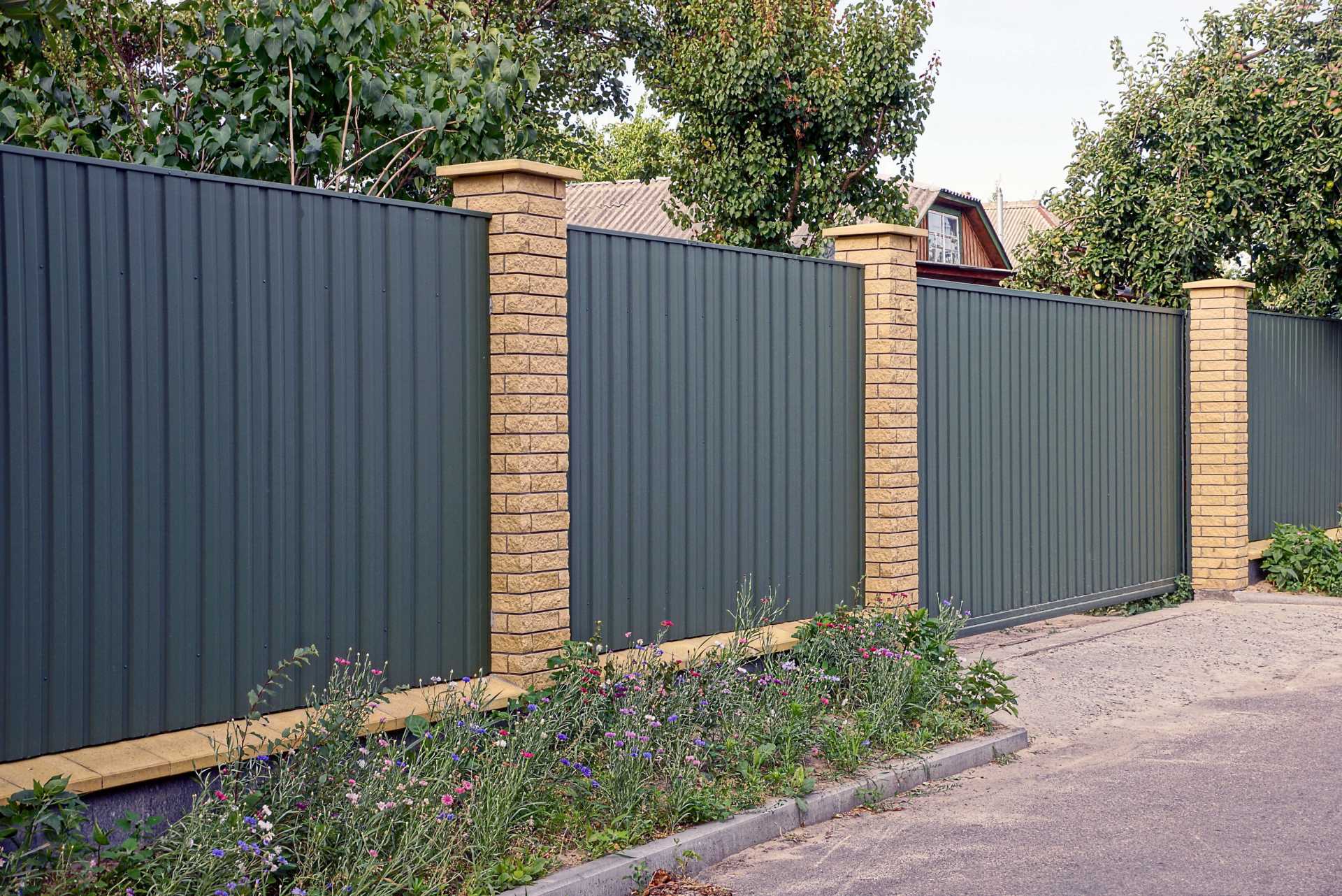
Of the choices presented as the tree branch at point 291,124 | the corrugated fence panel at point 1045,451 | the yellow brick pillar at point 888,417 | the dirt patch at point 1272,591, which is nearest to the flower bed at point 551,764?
the yellow brick pillar at point 888,417

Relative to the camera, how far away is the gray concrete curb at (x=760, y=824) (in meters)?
5.05

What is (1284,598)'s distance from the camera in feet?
41.0

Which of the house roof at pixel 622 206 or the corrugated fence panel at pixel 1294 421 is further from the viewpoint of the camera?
the house roof at pixel 622 206

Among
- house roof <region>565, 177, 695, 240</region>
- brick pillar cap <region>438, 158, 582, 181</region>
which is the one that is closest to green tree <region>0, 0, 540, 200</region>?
brick pillar cap <region>438, 158, 582, 181</region>

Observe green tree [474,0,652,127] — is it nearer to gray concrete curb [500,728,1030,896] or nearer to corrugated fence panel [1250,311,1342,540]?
corrugated fence panel [1250,311,1342,540]

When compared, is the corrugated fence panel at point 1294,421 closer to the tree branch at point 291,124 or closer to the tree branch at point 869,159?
the tree branch at point 869,159

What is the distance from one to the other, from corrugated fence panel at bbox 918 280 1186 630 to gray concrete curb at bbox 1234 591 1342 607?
625 mm

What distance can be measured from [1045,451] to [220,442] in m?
6.97

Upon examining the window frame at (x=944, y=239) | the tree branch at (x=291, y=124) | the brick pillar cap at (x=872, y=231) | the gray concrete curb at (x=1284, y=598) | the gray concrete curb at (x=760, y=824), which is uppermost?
the window frame at (x=944, y=239)

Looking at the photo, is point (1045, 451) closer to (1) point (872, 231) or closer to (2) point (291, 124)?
(1) point (872, 231)

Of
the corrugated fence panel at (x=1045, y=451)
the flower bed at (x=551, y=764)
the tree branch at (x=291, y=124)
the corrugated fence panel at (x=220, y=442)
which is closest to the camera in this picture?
the flower bed at (x=551, y=764)

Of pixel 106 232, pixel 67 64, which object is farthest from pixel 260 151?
pixel 106 232

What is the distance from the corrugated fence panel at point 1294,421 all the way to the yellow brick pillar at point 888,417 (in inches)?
220

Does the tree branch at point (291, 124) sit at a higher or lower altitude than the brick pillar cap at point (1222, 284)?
higher
